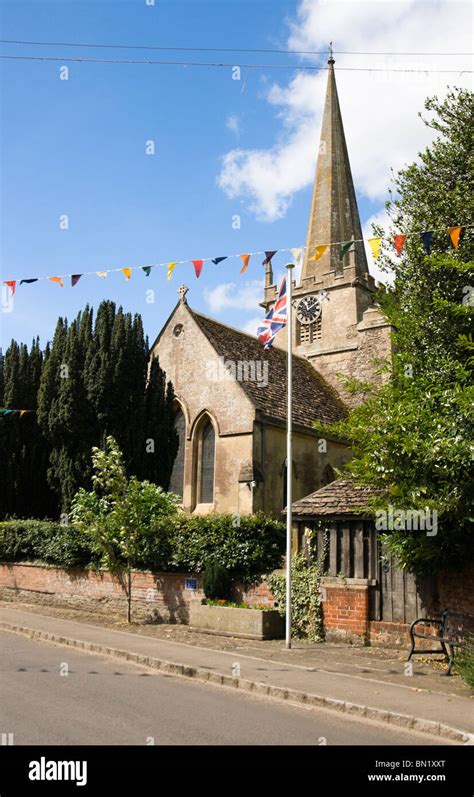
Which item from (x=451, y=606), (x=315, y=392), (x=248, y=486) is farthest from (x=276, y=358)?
(x=451, y=606)

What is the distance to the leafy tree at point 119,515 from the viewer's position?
16422 mm

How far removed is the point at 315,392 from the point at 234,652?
1640cm

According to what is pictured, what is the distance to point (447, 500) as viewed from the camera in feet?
34.0

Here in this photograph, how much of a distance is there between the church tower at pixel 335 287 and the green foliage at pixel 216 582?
1391 cm

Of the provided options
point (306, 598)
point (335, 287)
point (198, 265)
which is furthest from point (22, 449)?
point (335, 287)

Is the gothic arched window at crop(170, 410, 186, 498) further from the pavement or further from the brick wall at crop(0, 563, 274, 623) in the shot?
the pavement

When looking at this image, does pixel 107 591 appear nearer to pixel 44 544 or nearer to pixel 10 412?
pixel 44 544

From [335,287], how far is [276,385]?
31.2 feet

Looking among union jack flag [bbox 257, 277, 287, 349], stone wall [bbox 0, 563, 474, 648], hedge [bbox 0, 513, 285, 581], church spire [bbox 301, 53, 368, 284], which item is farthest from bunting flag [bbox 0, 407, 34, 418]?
church spire [bbox 301, 53, 368, 284]

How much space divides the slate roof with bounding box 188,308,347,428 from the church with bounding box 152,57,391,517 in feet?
0.19

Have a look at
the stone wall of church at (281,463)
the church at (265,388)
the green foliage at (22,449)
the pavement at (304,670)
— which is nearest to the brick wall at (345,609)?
the pavement at (304,670)

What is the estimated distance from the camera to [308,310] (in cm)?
3312

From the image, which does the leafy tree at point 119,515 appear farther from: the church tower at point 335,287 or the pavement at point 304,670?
the church tower at point 335,287
